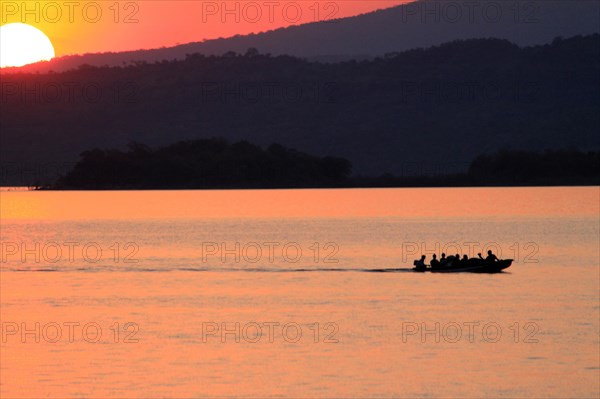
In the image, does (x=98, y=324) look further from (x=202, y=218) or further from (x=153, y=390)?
(x=202, y=218)

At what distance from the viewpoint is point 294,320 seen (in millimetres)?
43219

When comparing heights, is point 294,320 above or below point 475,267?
below

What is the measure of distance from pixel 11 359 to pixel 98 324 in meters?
7.67

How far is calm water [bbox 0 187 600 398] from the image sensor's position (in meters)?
31.9

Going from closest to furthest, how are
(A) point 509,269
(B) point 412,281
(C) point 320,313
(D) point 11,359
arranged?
(D) point 11,359, (C) point 320,313, (B) point 412,281, (A) point 509,269

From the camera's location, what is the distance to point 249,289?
181 ft

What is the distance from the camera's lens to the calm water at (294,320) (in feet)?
105

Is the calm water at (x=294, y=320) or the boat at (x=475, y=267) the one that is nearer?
the calm water at (x=294, y=320)

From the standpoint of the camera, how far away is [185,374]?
32719 mm

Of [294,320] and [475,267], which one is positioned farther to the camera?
[475,267]

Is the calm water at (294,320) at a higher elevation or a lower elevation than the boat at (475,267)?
lower

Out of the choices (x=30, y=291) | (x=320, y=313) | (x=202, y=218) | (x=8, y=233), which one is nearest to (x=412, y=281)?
(x=320, y=313)

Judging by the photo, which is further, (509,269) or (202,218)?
(202,218)

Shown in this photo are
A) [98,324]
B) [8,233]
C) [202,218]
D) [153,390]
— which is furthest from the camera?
[202,218]
